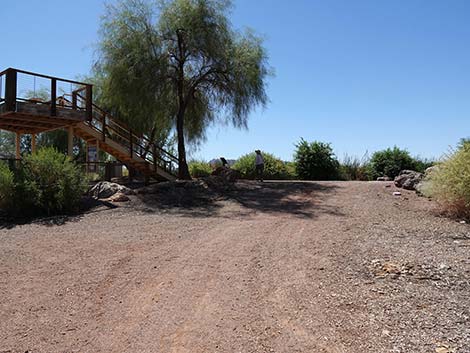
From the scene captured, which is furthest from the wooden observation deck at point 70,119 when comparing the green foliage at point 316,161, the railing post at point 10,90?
the green foliage at point 316,161

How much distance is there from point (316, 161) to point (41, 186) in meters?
17.3

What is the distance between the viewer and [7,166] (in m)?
13.3

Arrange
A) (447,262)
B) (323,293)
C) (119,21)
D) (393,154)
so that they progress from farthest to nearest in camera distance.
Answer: (393,154) < (119,21) < (447,262) < (323,293)

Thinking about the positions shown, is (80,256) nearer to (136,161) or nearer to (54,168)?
(54,168)

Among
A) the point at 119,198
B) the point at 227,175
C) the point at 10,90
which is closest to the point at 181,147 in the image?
the point at 227,175

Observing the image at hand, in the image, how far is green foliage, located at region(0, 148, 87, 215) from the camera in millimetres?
→ 12773

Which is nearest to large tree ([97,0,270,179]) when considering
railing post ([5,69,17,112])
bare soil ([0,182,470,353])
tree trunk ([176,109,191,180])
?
tree trunk ([176,109,191,180])

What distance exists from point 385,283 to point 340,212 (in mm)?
7196

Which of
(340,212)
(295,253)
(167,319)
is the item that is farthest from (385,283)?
(340,212)

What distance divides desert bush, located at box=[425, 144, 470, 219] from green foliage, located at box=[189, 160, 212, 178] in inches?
682

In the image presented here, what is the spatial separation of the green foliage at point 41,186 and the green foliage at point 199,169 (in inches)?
578

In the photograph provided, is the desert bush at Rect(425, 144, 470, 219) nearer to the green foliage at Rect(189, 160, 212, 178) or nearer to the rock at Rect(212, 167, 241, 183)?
the rock at Rect(212, 167, 241, 183)

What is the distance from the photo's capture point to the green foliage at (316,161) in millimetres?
26672

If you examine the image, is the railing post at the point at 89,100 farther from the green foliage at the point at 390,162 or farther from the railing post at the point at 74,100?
the green foliage at the point at 390,162
